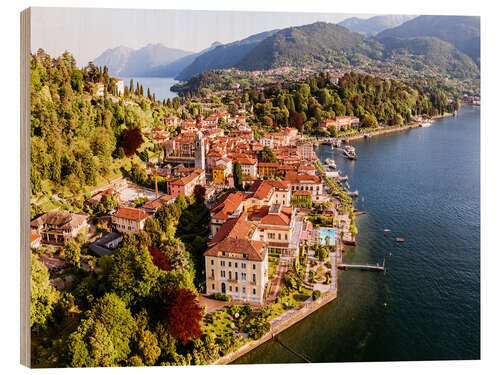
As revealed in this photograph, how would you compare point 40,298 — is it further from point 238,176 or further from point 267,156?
point 267,156

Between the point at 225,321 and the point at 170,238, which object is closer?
the point at 225,321

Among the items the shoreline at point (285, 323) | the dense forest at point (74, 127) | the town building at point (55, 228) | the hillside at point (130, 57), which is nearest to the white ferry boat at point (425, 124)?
the dense forest at point (74, 127)

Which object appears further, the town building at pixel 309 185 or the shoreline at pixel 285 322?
the town building at pixel 309 185

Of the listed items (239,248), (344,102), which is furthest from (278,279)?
(344,102)

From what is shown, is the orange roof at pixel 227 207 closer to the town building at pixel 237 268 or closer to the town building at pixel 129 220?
the town building at pixel 237 268

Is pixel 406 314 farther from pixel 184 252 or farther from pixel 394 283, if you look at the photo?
pixel 184 252

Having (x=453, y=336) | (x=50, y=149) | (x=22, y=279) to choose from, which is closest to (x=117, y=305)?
(x=22, y=279)
